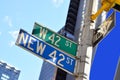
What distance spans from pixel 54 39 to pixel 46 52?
373 mm

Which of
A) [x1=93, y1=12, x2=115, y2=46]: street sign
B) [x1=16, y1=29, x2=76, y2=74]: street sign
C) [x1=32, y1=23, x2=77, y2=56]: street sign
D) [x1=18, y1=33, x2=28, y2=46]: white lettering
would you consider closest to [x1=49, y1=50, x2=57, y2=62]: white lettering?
[x1=16, y1=29, x2=76, y2=74]: street sign

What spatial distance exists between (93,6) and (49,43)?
1.27 metres

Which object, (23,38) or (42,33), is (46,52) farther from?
(23,38)

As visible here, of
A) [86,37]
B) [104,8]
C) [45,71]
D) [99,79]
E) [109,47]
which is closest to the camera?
[104,8]

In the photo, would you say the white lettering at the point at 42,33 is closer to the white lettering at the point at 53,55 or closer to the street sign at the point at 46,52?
the street sign at the point at 46,52

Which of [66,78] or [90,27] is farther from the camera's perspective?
[66,78]

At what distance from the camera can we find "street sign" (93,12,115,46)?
6.10m

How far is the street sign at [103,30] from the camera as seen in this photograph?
6.10 metres

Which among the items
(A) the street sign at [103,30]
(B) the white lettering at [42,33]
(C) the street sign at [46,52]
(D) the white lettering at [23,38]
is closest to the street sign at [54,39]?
(B) the white lettering at [42,33]

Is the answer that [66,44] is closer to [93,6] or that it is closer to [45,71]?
[93,6]

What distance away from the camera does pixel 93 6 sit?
6559mm

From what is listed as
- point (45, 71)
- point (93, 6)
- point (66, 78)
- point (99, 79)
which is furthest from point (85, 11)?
point (45, 71)

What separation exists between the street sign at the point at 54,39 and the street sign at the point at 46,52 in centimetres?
10

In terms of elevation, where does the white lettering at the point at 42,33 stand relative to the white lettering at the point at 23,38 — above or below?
above
